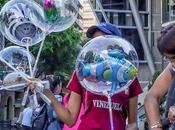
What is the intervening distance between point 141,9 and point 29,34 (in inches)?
1640

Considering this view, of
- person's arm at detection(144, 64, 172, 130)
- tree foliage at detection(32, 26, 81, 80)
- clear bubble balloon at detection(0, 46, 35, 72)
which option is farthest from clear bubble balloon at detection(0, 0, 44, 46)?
tree foliage at detection(32, 26, 81, 80)

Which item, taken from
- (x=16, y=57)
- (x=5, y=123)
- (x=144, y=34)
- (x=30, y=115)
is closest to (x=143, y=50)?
(x=144, y=34)

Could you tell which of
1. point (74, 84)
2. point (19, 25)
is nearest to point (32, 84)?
point (74, 84)

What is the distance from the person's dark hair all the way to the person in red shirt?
727 mm

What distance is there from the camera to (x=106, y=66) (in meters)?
4.15

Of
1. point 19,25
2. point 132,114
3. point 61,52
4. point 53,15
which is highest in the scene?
point 53,15

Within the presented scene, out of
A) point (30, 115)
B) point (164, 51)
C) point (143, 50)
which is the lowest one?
point (143, 50)

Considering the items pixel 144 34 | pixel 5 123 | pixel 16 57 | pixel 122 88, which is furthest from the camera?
pixel 144 34

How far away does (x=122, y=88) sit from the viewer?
4.25 metres

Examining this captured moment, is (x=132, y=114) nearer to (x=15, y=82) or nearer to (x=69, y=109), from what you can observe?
(x=69, y=109)

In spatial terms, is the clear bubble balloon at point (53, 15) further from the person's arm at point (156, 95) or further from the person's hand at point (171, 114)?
the person's hand at point (171, 114)

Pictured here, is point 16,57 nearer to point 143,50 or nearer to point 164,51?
point 164,51

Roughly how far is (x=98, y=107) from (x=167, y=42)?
0.87m

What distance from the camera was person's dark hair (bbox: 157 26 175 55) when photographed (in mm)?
3660
